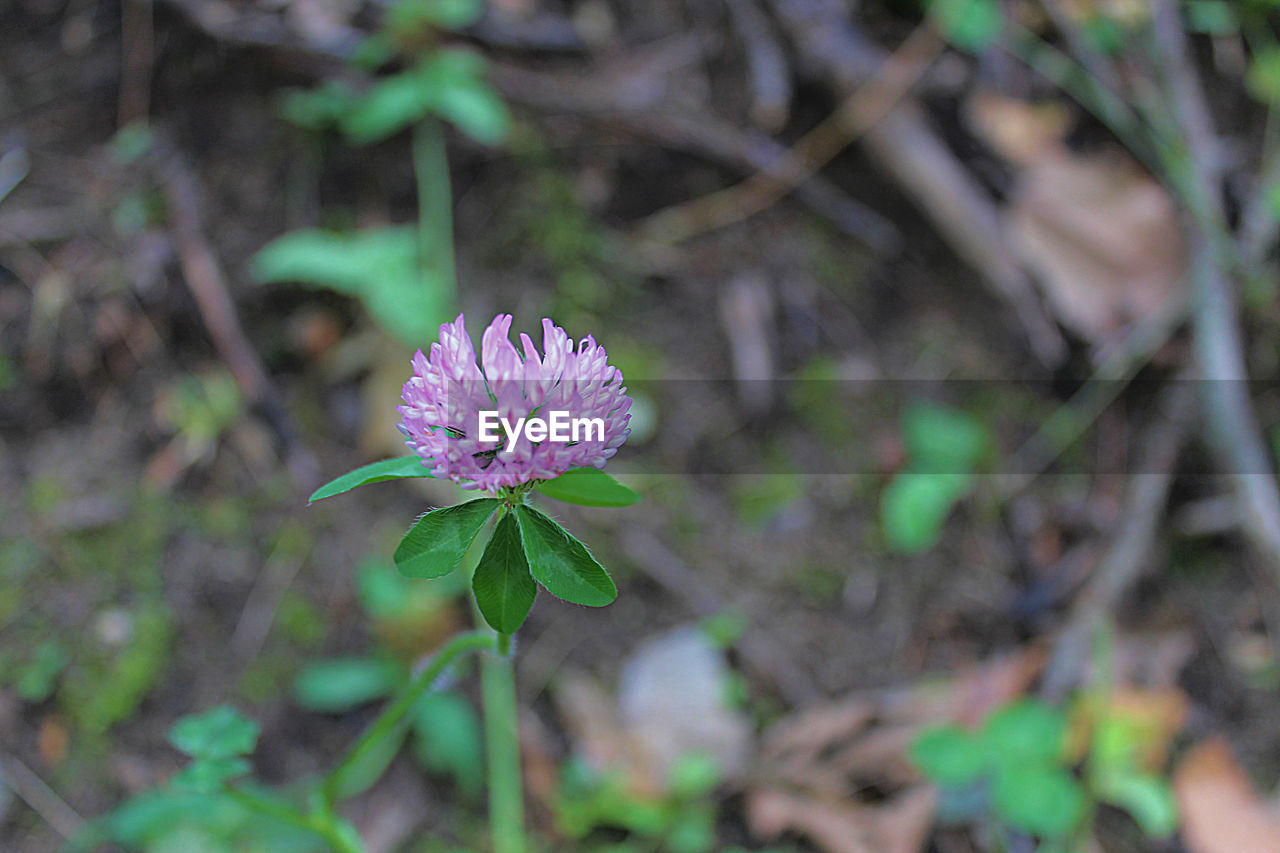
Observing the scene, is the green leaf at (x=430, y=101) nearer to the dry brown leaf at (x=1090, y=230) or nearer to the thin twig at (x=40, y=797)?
the dry brown leaf at (x=1090, y=230)

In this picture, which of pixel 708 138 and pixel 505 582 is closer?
pixel 505 582

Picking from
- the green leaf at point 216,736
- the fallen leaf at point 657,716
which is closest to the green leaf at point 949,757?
the fallen leaf at point 657,716

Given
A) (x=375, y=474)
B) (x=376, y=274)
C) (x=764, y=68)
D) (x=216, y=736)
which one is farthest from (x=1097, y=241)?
(x=216, y=736)

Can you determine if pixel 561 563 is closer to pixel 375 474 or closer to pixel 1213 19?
pixel 375 474

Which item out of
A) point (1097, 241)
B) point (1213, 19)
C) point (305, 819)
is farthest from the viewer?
point (1213, 19)

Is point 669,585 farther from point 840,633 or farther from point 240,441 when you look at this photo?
point 240,441
